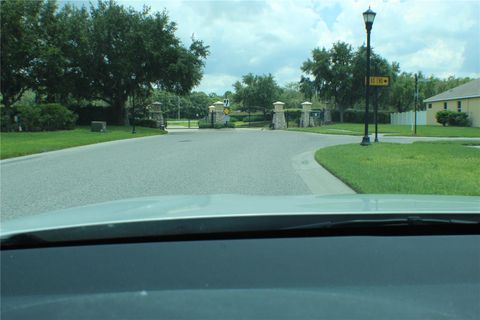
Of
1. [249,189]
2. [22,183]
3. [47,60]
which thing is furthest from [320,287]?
[47,60]

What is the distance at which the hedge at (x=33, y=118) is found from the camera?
3159 centimetres

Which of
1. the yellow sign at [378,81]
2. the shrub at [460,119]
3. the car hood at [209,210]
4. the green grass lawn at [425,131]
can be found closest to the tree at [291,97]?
the shrub at [460,119]

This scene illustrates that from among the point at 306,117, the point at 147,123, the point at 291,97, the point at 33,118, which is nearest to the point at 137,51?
the point at 147,123

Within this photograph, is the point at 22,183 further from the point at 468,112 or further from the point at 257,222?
the point at 468,112

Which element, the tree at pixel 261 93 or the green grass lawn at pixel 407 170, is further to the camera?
the tree at pixel 261 93

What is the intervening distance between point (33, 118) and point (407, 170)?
86.3 ft

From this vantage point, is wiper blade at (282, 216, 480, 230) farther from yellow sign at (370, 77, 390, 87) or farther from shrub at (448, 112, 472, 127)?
shrub at (448, 112, 472, 127)

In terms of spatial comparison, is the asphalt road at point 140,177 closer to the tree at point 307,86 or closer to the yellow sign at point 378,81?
the yellow sign at point 378,81

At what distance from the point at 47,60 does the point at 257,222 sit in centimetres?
3661

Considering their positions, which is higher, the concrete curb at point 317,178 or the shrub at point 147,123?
the shrub at point 147,123

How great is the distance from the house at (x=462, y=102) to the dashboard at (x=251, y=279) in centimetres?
4913

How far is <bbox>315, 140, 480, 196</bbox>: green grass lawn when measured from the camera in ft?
29.7

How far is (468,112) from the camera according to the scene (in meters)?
48.5

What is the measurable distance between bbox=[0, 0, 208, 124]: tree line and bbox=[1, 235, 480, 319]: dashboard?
36.0 m
